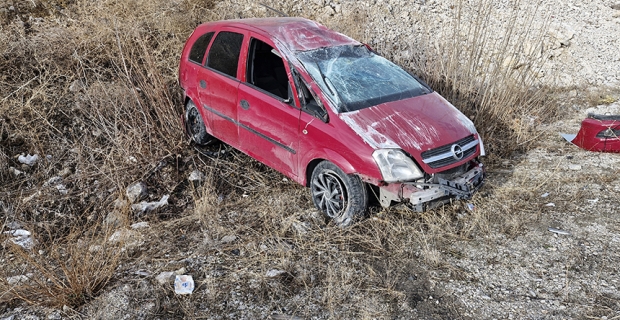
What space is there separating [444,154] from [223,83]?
242cm

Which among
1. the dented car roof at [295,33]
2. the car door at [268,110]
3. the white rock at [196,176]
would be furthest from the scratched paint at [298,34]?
the white rock at [196,176]

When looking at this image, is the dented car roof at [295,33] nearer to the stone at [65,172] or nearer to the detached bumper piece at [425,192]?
the detached bumper piece at [425,192]

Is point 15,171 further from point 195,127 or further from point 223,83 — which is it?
point 223,83

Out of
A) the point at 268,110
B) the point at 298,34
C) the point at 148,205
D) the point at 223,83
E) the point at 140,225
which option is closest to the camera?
the point at 140,225

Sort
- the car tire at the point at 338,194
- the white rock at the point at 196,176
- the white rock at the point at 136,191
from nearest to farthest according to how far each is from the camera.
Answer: the car tire at the point at 338,194 < the white rock at the point at 136,191 < the white rock at the point at 196,176

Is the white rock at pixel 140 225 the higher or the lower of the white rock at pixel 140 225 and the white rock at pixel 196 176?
the higher

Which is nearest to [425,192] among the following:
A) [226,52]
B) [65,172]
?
[226,52]

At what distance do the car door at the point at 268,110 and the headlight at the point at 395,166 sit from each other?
34.8 inches

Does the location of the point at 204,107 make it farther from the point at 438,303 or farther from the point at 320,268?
the point at 438,303

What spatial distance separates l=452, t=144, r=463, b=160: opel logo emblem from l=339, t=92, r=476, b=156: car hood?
0.20ft

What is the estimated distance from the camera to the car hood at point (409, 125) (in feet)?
13.7

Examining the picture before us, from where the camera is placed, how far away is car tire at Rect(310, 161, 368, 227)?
4.31 meters

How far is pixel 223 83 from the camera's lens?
5258mm

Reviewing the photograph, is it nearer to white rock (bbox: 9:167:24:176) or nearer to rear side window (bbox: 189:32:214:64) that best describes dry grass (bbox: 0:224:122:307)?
white rock (bbox: 9:167:24:176)
